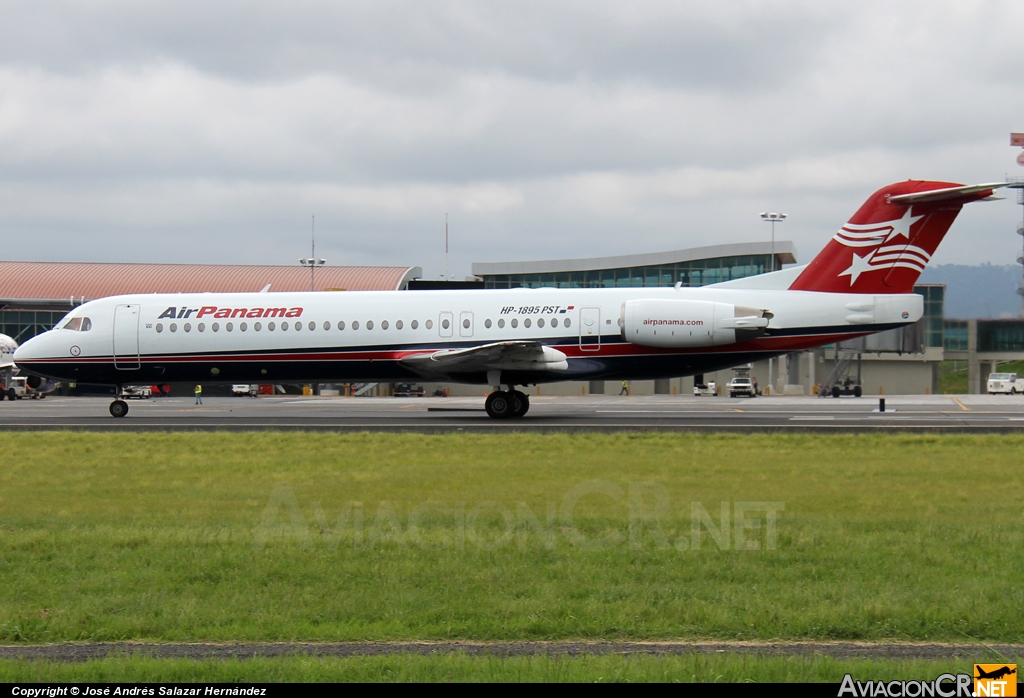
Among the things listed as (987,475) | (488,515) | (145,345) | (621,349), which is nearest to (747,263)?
(621,349)

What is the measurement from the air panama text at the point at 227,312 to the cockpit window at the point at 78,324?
8.10 ft

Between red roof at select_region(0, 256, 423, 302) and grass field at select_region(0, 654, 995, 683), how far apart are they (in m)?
59.8

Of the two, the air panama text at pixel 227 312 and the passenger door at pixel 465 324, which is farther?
the air panama text at pixel 227 312

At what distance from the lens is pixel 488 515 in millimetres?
10461

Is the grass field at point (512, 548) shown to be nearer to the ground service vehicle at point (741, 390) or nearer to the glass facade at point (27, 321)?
the ground service vehicle at point (741, 390)

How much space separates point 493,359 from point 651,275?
155ft

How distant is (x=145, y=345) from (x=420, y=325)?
28.0ft

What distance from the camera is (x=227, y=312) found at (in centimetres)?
2720

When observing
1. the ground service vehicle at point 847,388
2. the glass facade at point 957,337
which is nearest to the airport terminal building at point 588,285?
the glass facade at point 957,337

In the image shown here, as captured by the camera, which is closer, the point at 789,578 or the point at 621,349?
the point at 789,578

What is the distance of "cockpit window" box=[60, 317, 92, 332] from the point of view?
2795cm

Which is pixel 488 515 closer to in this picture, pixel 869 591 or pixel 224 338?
pixel 869 591

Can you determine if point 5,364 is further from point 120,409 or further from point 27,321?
point 120,409

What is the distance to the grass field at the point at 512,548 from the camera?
6.38 metres
